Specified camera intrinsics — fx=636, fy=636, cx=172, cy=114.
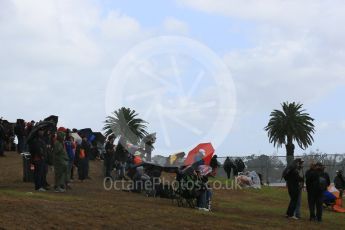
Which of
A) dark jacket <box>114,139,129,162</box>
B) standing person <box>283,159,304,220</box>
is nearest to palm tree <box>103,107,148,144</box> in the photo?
dark jacket <box>114,139,129,162</box>

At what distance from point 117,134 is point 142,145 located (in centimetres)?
191

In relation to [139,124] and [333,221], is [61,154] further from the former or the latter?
[139,124]

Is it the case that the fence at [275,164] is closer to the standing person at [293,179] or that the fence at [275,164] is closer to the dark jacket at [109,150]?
the dark jacket at [109,150]

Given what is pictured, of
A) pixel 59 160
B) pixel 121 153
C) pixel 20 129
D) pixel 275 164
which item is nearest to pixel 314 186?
pixel 59 160

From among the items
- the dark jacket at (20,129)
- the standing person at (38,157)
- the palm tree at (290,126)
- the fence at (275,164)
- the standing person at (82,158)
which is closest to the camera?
the standing person at (38,157)

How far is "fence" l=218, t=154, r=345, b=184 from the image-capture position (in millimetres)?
43031

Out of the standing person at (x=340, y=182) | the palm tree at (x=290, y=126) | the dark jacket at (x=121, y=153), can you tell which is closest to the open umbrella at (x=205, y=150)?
the dark jacket at (x=121, y=153)

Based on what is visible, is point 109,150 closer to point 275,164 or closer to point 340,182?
point 340,182

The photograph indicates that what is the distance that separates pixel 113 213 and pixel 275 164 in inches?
1197

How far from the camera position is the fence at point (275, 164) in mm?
43031

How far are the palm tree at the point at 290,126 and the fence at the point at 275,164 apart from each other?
18648mm

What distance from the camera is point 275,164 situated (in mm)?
44531

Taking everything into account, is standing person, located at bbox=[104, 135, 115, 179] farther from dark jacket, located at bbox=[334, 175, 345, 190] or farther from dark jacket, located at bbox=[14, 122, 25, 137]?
dark jacket, located at bbox=[334, 175, 345, 190]

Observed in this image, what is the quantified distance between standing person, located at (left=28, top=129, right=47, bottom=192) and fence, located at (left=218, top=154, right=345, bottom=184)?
24.9m
